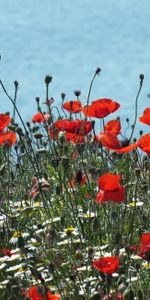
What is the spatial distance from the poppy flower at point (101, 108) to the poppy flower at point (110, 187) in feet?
2.54

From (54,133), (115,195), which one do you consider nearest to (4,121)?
(54,133)

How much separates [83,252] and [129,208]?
1163 millimetres

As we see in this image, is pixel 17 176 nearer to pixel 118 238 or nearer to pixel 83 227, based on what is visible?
pixel 83 227

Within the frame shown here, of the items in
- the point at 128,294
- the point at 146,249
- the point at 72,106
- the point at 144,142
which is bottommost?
the point at 128,294

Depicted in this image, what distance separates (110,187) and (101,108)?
866mm

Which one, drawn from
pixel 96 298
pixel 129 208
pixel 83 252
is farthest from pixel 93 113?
pixel 96 298

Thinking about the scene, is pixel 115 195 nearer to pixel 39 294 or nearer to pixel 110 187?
pixel 110 187

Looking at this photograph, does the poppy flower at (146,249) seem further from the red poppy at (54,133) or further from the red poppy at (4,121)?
the red poppy at (54,133)

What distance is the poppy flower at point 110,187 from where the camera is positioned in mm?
2980

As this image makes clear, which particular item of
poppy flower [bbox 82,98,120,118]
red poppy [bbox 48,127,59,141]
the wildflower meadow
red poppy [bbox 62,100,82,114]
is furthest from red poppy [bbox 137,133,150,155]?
red poppy [bbox 62,100,82,114]

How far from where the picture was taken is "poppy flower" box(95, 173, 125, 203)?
2980 millimetres

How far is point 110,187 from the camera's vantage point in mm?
2986

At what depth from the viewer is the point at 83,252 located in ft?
11.6

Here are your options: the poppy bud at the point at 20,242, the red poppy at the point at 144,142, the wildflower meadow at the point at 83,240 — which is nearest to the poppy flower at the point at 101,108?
the wildflower meadow at the point at 83,240
